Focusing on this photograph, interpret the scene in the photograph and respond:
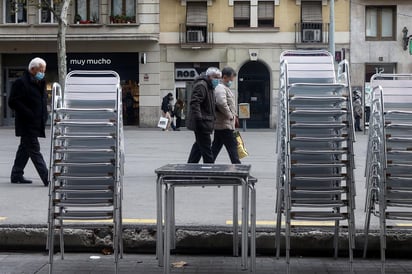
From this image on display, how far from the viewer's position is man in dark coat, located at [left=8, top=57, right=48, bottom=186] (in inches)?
382

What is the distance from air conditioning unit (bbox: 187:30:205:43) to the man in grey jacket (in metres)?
21.4

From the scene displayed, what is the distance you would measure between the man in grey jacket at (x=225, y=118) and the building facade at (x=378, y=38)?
22118 mm

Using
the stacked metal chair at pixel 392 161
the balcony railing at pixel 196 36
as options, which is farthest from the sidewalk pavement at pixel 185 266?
the balcony railing at pixel 196 36

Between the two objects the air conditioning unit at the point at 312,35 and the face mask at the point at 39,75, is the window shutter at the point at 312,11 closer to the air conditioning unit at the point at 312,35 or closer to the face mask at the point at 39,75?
the air conditioning unit at the point at 312,35

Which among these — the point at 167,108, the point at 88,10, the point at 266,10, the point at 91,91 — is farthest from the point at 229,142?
the point at 88,10

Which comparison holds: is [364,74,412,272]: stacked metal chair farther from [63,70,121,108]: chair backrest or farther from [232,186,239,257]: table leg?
[63,70,121,108]: chair backrest

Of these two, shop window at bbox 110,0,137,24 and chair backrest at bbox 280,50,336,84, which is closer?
chair backrest at bbox 280,50,336,84

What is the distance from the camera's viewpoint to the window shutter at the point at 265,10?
31.6 meters

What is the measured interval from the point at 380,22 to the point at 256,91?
271 inches

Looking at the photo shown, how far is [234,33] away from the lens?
3169 cm

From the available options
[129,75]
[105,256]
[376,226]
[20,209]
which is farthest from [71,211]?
[129,75]

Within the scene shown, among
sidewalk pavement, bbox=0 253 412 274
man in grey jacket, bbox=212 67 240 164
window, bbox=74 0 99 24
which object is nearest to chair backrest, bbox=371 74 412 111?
sidewalk pavement, bbox=0 253 412 274

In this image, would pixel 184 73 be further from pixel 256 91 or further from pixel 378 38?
pixel 378 38

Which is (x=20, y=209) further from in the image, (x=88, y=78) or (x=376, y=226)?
(x=376, y=226)
